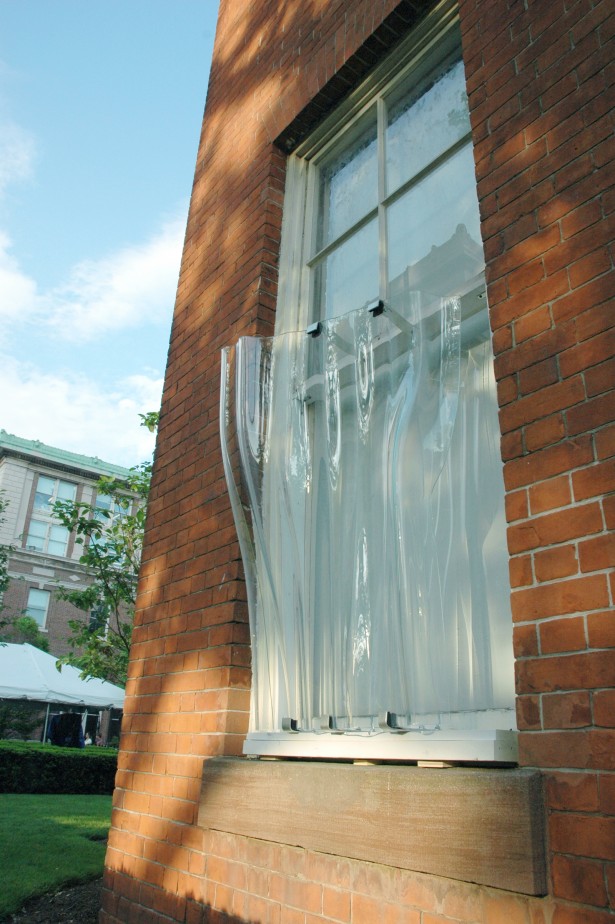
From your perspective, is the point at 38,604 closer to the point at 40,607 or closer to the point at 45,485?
the point at 40,607

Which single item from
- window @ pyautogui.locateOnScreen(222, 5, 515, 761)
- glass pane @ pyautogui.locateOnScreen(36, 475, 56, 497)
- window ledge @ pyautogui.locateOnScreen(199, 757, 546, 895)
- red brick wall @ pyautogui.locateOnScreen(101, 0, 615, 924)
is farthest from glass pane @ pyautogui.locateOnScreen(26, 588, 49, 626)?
window ledge @ pyautogui.locateOnScreen(199, 757, 546, 895)

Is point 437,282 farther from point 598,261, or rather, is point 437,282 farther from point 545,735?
point 545,735

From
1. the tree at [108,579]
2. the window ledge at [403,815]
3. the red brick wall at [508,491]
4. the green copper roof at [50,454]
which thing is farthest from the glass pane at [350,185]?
the green copper roof at [50,454]

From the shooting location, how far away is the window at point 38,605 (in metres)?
30.7

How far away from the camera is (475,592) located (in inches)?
82.4

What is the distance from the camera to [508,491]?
195cm

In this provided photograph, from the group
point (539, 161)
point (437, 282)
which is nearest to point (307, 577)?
point (437, 282)

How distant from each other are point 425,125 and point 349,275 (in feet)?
2.43

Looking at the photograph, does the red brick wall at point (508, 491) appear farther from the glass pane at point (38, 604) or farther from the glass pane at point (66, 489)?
the glass pane at point (66, 489)

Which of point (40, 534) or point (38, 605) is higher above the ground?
point (40, 534)

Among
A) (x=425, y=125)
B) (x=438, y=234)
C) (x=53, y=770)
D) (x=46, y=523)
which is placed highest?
(x=46, y=523)

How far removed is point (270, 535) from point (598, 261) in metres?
1.52

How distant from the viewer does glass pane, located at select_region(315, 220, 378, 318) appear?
3164 mm

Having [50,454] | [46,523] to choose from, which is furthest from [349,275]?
[50,454]
